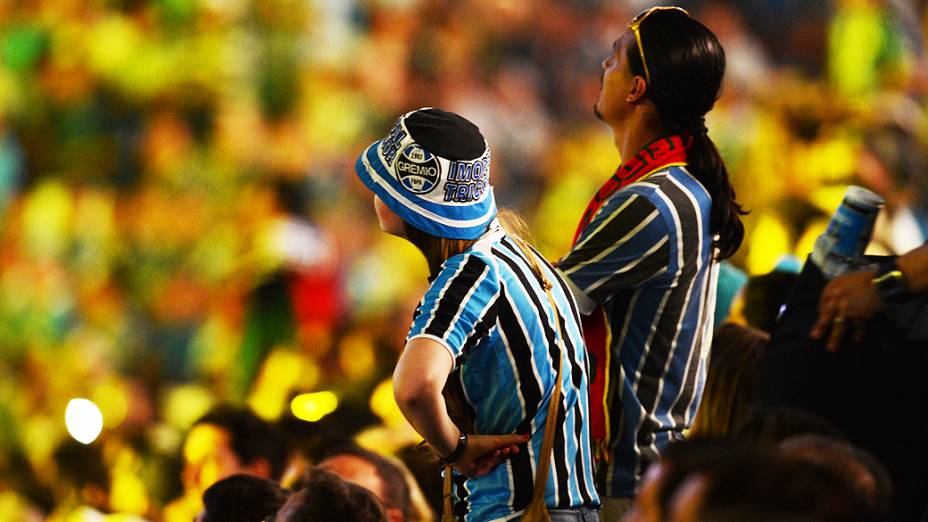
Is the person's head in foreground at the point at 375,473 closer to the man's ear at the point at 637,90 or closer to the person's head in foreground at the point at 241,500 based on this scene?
the person's head in foreground at the point at 241,500

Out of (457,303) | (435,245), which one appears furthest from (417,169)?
(457,303)

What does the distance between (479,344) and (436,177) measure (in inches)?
12.9

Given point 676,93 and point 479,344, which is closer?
point 479,344

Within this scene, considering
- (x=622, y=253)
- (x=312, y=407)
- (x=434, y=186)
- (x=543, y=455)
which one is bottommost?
(x=312, y=407)

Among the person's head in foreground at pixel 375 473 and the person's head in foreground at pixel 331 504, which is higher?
the person's head in foreground at pixel 331 504

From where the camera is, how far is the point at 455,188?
3031mm

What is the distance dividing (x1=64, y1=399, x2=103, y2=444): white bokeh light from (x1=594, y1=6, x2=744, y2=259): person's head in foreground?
Answer: 523cm

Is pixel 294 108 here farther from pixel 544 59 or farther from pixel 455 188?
pixel 455 188

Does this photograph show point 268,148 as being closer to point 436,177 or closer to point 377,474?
point 377,474

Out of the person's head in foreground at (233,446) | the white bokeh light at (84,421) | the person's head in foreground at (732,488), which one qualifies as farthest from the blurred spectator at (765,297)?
the white bokeh light at (84,421)

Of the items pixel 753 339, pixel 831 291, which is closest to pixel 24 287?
pixel 753 339

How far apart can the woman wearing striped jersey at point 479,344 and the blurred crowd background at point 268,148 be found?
604 centimetres

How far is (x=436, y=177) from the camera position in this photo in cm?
304

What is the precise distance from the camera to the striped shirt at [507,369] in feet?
9.61
